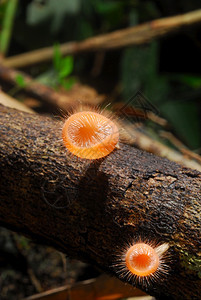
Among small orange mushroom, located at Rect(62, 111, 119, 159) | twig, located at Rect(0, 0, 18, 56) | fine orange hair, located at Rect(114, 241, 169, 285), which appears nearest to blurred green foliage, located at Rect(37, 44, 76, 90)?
twig, located at Rect(0, 0, 18, 56)

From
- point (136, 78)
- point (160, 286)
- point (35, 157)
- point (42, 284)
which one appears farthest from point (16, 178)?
point (136, 78)

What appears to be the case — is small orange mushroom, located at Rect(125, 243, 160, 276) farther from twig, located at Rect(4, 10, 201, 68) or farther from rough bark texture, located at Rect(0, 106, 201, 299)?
twig, located at Rect(4, 10, 201, 68)

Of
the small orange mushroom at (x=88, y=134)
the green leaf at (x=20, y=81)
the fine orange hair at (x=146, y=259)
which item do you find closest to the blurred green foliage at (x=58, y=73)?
the green leaf at (x=20, y=81)

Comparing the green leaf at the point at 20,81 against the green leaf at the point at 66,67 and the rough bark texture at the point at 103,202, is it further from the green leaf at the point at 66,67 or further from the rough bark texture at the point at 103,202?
the rough bark texture at the point at 103,202

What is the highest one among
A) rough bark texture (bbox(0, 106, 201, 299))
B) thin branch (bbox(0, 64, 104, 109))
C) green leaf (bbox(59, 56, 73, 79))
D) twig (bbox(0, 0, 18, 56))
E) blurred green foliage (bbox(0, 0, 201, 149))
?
blurred green foliage (bbox(0, 0, 201, 149))

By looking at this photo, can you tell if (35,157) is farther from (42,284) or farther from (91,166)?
(42,284)

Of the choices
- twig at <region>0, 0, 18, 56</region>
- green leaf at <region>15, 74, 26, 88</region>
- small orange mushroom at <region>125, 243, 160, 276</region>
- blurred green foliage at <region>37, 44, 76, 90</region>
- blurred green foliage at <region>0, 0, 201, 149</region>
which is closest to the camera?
small orange mushroom at <region>125, 243, 160, 276</region>

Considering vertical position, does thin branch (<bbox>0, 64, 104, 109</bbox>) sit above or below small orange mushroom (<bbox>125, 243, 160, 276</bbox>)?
above
